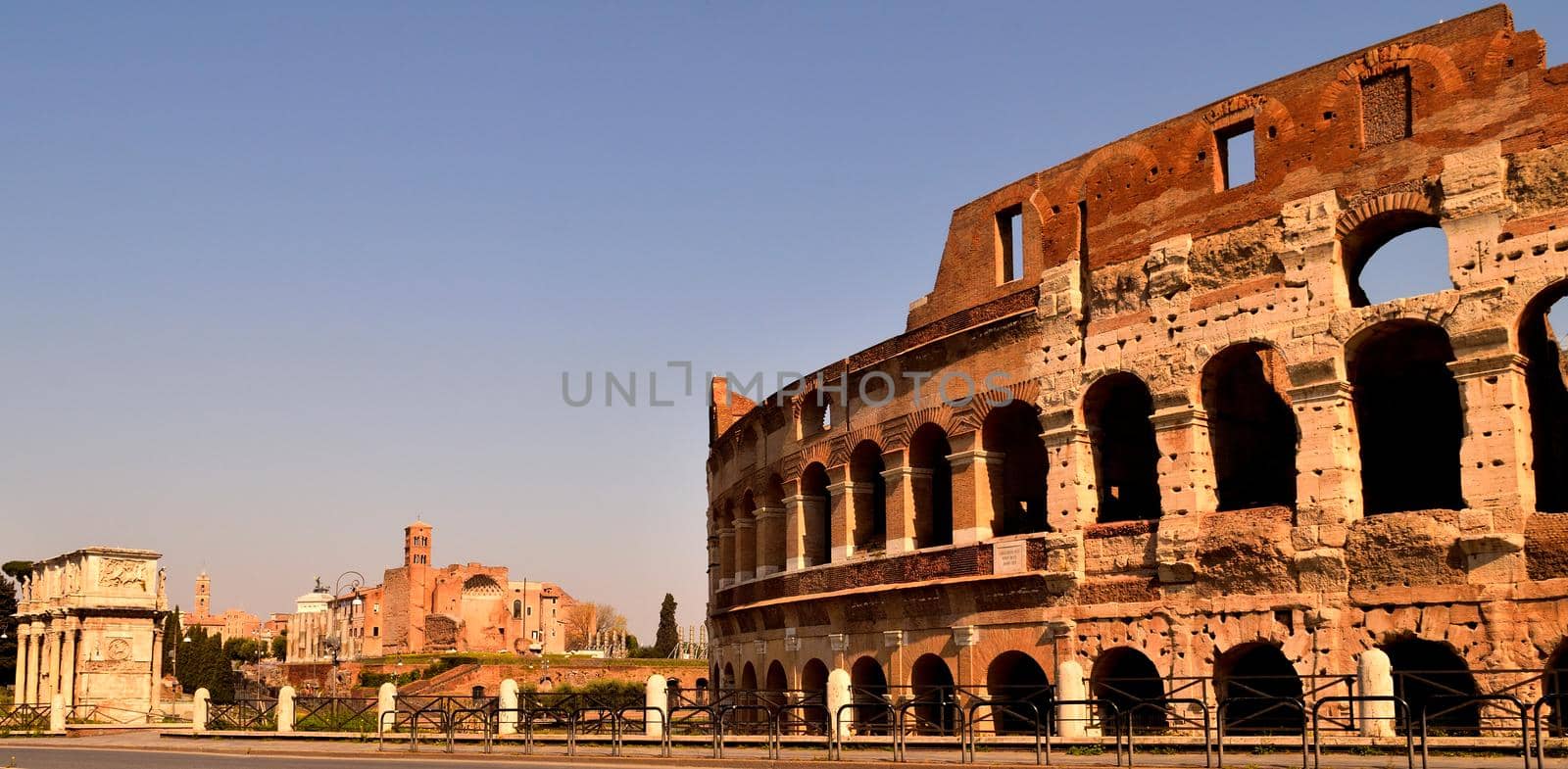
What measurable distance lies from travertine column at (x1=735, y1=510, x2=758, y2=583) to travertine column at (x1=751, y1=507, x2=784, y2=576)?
193 cm

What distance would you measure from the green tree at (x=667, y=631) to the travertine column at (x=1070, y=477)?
7045 cm

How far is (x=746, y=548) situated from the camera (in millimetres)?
34000

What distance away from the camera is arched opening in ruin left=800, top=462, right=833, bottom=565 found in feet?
96.8

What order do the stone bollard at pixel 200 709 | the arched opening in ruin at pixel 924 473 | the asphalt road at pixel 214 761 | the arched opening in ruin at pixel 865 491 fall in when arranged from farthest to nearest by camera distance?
the stone bollard at pixel 200 709, the arched opening in ruin at pixel 865 491, the arched opening in ruin at pixel 924 473, the asphalt road at pixel 214 761

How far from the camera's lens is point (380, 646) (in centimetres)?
9825

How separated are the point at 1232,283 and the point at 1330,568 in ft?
13.7

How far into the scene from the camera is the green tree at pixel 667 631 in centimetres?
9269

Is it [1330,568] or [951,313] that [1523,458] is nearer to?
[1330,568]

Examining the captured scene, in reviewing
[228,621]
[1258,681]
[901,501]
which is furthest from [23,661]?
[228,621]

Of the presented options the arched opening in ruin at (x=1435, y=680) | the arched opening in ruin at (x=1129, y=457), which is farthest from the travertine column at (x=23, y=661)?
the arched opening in ruin at (x=1435, y=680)

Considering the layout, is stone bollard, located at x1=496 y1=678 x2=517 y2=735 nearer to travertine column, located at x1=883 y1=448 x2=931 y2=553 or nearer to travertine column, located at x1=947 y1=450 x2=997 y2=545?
travertine column, located at x1=883 y1=448 x2=931 y2=553

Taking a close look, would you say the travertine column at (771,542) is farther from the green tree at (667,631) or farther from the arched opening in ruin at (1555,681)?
the green tree at (667,631)

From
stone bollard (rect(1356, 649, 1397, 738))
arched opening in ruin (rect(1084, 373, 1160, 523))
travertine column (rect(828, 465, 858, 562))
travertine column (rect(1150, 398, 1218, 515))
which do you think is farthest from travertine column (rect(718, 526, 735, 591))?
stone bollard (rect(1356, 649, 1397, 738))

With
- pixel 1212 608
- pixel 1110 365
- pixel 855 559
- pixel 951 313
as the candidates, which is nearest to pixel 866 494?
pixel 855 559
